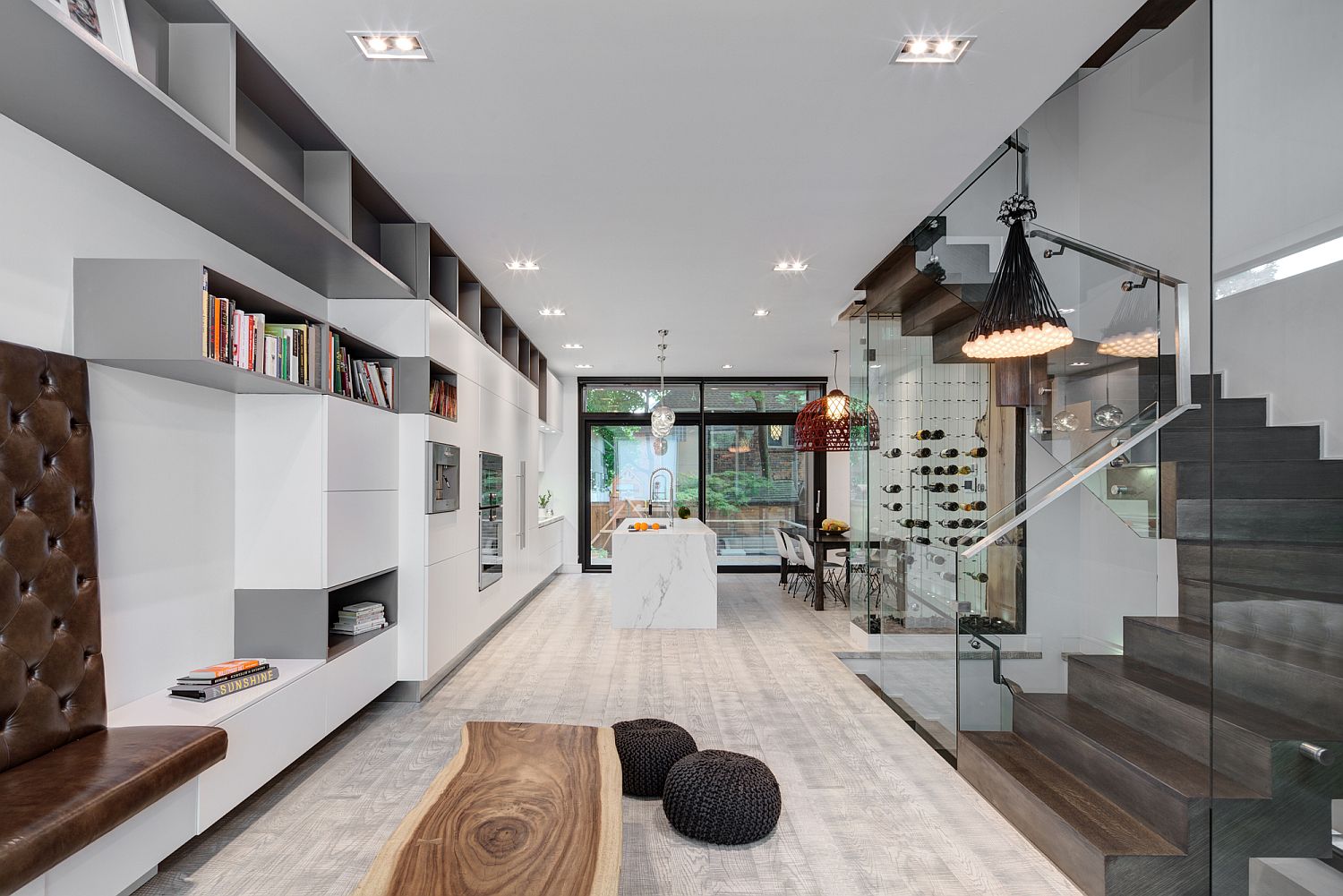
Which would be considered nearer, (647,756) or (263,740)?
(263,740)

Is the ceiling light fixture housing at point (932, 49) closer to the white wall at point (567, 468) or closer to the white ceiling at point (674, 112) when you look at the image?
the white ceiling at point (674, 112)

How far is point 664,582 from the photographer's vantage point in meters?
6.69

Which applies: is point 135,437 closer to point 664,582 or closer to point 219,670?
point 219,670

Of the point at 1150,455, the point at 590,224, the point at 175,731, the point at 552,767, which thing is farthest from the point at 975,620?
the point at 175,731

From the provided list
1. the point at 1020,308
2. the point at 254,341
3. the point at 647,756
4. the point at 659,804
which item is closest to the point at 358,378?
the point at 254,341

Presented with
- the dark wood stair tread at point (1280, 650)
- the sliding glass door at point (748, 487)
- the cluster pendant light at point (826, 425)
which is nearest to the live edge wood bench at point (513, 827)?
the dark wood stair tread at point (1280, 650)

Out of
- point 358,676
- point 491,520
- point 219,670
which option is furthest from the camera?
point 491,520

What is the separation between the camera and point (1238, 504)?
6.84ft

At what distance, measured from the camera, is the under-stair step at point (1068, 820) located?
2266mm

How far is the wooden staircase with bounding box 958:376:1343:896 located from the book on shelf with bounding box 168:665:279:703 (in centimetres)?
298

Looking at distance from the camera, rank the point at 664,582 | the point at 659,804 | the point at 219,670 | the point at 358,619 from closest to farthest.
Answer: the point at 219,670 → the point at 659,804 → the point at 358,619 → the point at 664,582

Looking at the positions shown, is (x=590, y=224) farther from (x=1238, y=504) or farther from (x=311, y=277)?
(x=1238, y=504)

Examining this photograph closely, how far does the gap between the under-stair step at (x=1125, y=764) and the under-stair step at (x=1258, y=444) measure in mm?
1050

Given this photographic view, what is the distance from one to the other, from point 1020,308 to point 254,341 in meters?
3.36
